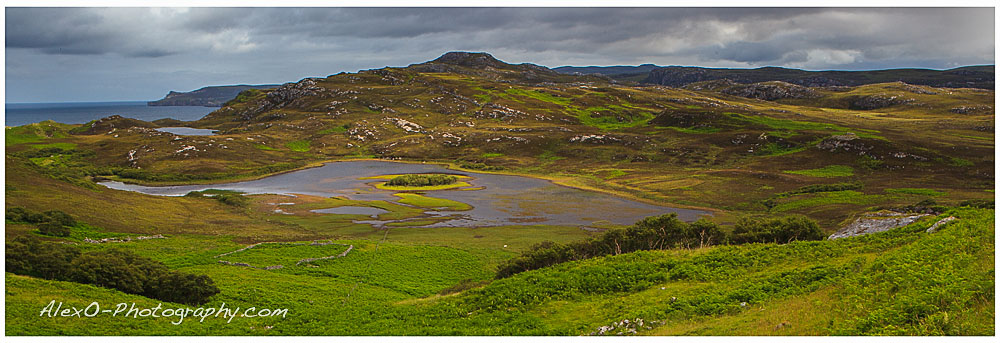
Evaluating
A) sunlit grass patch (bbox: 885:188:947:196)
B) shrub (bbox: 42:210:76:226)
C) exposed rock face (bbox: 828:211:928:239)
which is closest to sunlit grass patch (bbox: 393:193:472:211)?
shrub (bbox: 42:210:76:226)

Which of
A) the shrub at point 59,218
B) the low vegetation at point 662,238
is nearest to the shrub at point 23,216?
the shrub at point 59,218

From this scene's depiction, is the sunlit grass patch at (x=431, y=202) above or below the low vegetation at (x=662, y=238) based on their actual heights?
below

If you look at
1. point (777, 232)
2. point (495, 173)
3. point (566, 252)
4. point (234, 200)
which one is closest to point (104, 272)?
point (566, 252)

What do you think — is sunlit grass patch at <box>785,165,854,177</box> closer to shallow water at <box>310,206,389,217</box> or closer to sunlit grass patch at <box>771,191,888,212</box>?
sunlit grass patch at <box>771,191,888,212</box>

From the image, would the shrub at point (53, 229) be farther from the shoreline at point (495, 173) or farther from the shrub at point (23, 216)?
the shoreline at point (495, 173)

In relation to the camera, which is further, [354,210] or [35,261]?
[354,210]

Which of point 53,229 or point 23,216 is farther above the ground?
point 23,216

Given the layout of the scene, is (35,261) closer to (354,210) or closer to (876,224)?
(876,224)

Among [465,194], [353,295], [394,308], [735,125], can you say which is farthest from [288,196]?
[735,125]
